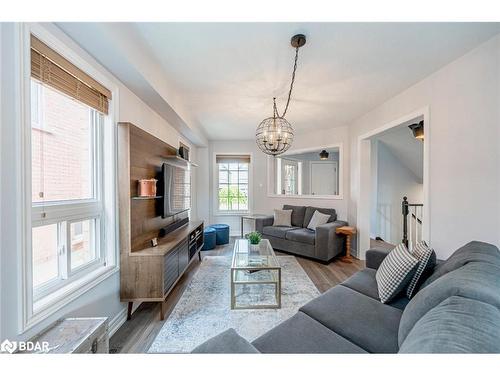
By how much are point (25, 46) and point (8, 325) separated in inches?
58.6

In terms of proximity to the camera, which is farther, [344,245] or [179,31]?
[344,245]

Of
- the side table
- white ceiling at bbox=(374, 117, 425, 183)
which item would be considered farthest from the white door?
the side table

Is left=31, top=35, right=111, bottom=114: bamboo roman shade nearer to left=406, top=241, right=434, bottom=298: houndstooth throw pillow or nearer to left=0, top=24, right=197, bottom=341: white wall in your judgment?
left=0, top=24, right=197, bottom=341: white wall

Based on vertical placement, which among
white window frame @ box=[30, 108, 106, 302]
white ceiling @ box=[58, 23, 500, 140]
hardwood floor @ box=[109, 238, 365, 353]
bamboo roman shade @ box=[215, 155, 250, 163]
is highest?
white ceiling @ box=[58, 23, 500, 140]

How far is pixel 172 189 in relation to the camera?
2.90 meters

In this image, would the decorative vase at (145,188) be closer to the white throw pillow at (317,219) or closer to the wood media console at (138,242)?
the wood media console at (138,242)

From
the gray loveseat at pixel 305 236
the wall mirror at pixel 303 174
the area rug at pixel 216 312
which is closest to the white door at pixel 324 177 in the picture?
the wall mirror at pixel 303 174

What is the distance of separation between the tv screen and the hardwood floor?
0.99 meters

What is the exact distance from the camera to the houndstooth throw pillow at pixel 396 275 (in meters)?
1.48

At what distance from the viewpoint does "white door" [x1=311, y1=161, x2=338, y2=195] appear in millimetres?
6023
